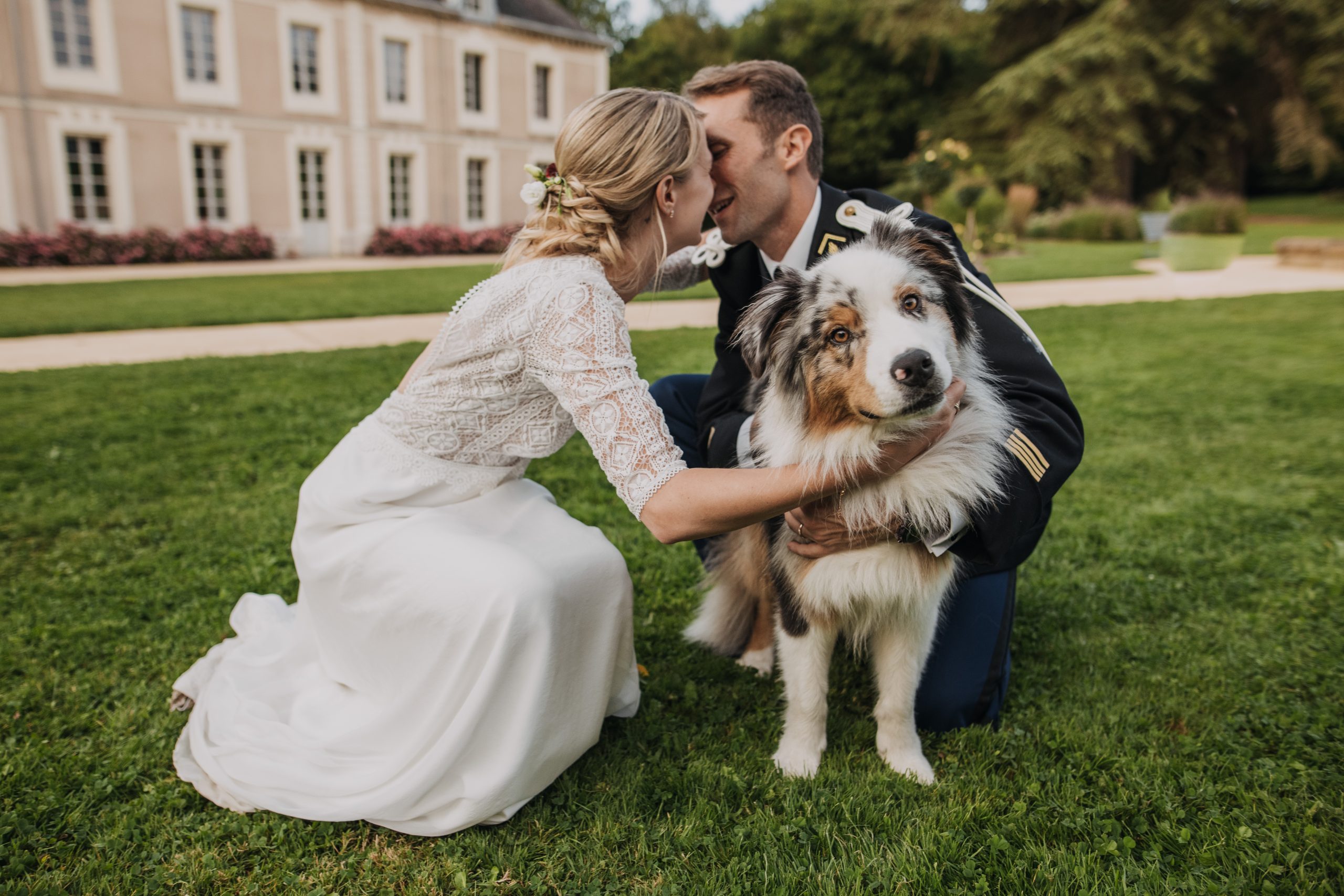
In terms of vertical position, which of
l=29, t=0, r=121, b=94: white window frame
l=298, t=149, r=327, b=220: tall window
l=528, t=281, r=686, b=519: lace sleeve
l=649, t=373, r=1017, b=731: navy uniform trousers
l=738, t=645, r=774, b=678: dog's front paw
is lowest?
l=738, t=645, r=774, b=678: dog's front paw

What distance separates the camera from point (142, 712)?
2.86m

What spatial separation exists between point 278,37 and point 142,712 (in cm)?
2401

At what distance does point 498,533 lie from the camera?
8.28 feet

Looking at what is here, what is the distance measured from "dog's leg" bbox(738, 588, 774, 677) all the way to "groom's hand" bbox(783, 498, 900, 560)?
753mm

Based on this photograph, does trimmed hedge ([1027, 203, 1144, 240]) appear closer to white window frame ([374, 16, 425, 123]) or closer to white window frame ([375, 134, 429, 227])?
white window frame ([375, 134, 429, 227])

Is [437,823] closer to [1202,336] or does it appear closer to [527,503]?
[527,503]

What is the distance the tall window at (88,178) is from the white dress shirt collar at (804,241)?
2245 centimetres

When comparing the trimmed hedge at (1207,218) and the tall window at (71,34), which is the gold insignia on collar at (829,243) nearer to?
the trimmed hedge at (1207,218)

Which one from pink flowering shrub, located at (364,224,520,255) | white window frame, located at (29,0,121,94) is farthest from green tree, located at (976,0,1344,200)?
white window frame, located at (29,0,121,94)

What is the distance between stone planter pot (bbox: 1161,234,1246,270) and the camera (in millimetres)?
15289

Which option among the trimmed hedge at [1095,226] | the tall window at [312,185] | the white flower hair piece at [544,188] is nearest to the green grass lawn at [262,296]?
the white flower hair piece at [544,188]

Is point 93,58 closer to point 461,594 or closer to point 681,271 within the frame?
point 681,271

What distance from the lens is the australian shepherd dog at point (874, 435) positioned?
2.10 meters

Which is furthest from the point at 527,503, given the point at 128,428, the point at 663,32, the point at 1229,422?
the point at 663,32
